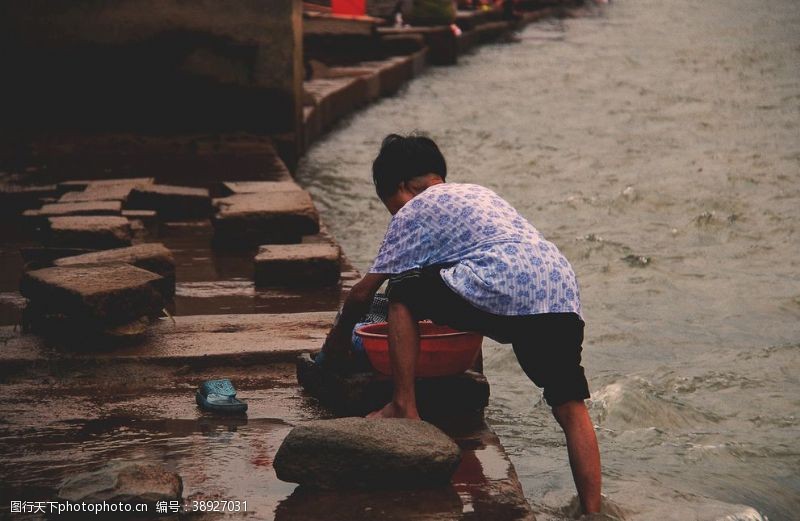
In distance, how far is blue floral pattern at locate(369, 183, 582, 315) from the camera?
364cm

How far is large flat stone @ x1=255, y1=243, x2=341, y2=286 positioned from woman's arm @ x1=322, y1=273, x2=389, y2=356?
1869 millimetres

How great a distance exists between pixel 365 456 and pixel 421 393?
68cm

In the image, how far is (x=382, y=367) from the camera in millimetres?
3953

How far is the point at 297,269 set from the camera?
5953 millimetres

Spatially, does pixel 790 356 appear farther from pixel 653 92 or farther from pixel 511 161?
pixel 653 92

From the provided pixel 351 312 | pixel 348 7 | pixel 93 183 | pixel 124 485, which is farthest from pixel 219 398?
pixel 348 7

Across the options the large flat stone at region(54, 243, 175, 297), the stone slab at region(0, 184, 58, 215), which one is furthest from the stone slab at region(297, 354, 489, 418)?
the stone slab at region(0, 184, 58, 215)

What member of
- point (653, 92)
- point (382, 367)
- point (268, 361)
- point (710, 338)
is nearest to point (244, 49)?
point (710, 338)

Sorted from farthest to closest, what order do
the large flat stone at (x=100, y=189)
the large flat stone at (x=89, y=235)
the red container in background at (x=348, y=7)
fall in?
the red container in background at (x=348, y=7)
the large flat stone at (x=100, y=189)
the large flat stone at (x=89, y=235)

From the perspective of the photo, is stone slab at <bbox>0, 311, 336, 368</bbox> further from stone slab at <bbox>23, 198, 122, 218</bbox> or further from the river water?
stone slab at <bbox>23, 198, 122, 218</bbox>

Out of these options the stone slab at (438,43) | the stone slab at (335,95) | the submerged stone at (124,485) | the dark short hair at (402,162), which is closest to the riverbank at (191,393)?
the submerged stone at (124,485)

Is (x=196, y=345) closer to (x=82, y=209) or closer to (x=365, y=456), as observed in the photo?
(x=365, y=456)

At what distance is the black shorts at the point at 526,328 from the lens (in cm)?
361

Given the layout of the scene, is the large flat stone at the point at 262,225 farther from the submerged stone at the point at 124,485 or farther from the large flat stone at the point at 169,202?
the submerged stone at the point at 124,485
